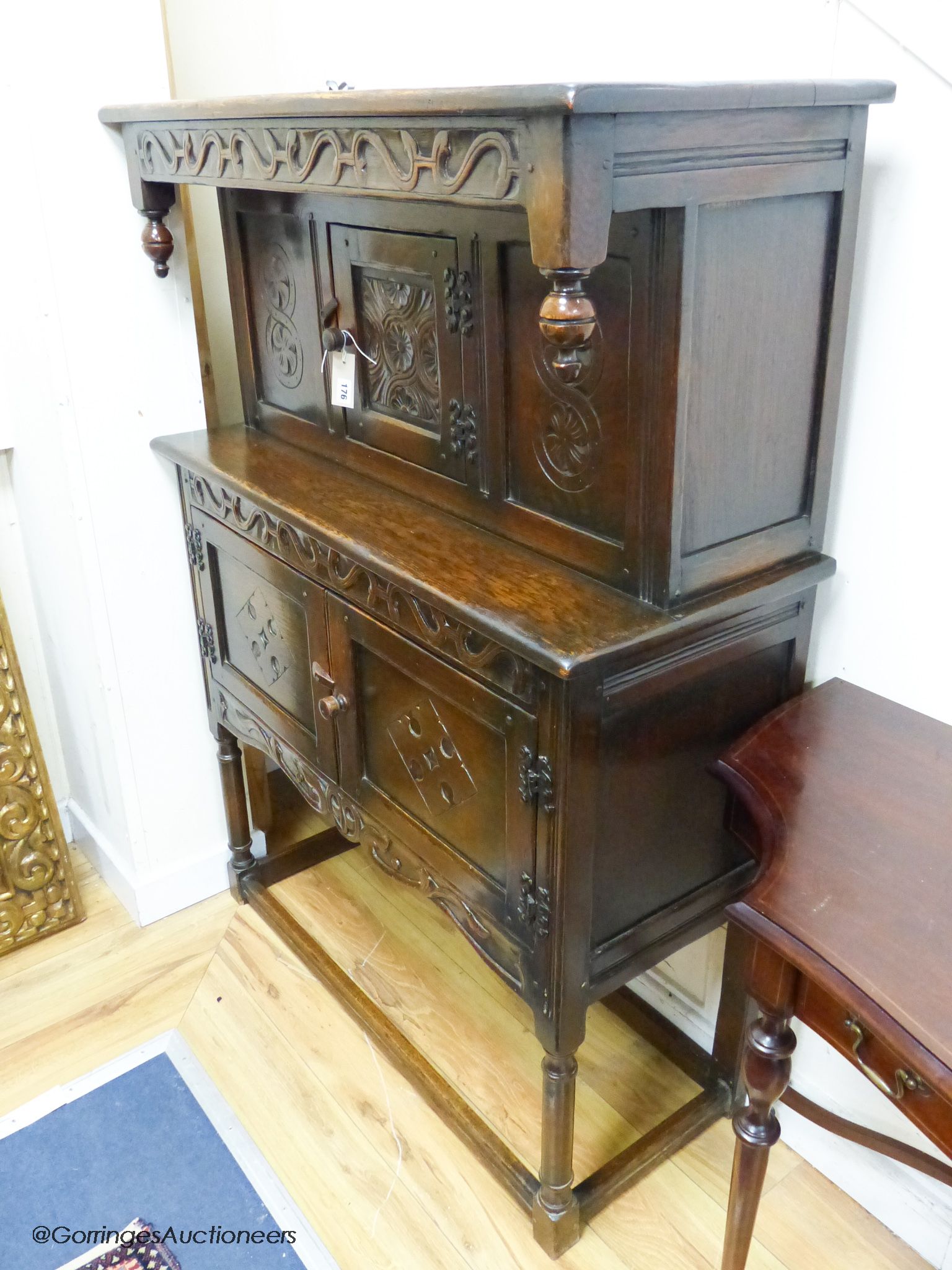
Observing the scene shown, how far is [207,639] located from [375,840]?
58 cm

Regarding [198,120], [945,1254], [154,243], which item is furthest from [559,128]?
Result: [945,1254]

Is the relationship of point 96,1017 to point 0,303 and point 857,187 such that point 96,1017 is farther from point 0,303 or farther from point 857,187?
point 857,187

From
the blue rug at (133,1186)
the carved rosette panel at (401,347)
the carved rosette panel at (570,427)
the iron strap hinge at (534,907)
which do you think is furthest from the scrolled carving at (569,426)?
the blue rug at (133,1186)

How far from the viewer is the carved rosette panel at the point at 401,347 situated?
52.4 inches

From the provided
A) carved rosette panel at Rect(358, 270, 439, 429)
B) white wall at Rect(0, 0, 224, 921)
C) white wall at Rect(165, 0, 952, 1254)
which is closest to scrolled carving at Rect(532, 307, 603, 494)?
carved rosette panel at Rect(358, 270, 439, 429)

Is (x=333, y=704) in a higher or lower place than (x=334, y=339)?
lower

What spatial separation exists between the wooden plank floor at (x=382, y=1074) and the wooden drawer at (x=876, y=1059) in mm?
664

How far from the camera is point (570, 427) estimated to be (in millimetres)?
1156

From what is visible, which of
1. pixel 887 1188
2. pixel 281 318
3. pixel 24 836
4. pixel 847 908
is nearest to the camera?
pixel 847 908

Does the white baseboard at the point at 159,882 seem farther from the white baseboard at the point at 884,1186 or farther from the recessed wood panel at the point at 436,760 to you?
the white baseboard at the point at 884,1186

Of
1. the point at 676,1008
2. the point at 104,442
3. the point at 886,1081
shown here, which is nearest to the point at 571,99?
the point at 886,1081

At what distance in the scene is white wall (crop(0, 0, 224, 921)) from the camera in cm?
156

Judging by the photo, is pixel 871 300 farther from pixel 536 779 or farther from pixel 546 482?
pixel 536 779

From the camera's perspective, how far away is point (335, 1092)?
5.39 ft
